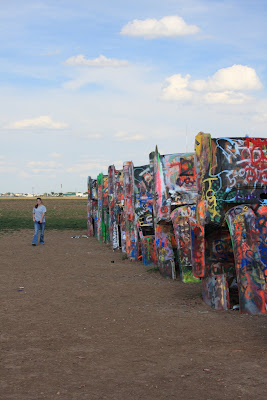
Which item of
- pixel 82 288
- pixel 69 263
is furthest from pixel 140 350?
pixel 69 263

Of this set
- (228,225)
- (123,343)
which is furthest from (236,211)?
(123,343)

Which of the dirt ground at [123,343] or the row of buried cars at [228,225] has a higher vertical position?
the row of buried cars at [228,225]

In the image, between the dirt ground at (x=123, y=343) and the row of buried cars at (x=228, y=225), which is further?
the row of buried cars at (x=228, y=225)

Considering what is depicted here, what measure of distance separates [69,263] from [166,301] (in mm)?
5633

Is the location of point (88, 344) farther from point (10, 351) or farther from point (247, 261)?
point (247, 261)

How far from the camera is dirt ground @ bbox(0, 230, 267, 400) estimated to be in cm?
482

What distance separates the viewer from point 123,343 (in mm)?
6285

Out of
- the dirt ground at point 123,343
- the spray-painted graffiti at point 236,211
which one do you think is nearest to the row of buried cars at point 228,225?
Result: the spray-painted graffiti at point 236,211

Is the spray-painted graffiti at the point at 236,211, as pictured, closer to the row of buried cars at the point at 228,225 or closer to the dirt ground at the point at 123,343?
the row of buried cars at the point at 228,225

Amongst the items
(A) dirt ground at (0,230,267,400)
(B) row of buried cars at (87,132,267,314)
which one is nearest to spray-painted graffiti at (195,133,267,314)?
(B) row of buried cars at (87,132,267,314)

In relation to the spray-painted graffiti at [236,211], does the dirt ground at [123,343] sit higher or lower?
lower

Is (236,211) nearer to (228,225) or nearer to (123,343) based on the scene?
(228,225)

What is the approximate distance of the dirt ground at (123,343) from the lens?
15.8 feet

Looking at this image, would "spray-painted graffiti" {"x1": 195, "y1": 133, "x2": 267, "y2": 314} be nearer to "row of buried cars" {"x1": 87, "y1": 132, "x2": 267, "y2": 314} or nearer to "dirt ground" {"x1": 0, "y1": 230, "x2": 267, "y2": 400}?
"row of buried cars" {"x1": 87, "y1": 132, "x2": 267, "y2": 314}
